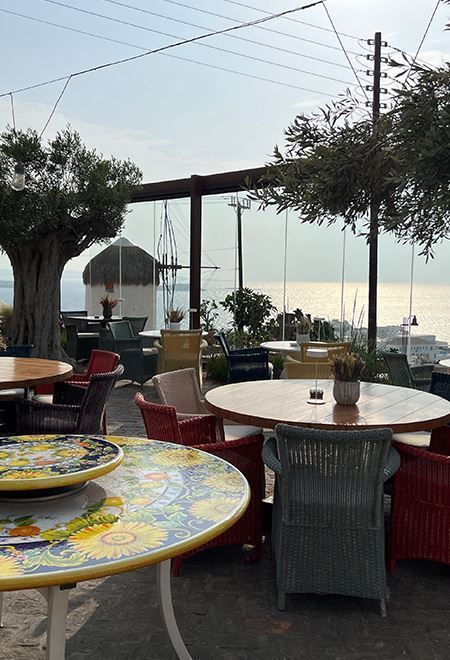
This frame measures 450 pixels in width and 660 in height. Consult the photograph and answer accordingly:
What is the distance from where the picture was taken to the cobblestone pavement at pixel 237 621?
238 cm

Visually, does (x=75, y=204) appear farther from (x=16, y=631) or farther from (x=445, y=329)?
(x=16, y=631)

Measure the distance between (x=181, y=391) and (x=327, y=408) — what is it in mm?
1106

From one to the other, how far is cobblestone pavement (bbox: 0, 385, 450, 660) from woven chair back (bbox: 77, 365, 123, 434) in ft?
3.91

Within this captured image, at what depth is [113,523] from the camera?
1479 mm

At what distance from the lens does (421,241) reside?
439cm

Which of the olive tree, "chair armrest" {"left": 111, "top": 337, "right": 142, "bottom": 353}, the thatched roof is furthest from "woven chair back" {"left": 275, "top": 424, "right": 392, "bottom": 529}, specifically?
the thatched roof

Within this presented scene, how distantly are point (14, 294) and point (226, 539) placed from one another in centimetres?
796

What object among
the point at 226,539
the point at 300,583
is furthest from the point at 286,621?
the point at 226,539

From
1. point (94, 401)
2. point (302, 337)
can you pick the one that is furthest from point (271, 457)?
point (302, 337)

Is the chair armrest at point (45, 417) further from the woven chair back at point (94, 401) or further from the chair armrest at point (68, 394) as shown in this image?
the chair armrest at point (68, 394)

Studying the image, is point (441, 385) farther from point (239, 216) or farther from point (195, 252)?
point (239, 216)

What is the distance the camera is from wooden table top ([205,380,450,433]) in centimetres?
304

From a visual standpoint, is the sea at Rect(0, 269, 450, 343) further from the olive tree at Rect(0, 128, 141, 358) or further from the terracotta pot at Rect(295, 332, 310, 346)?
the terracotta pot at Rect(295, 332, 310, 346)

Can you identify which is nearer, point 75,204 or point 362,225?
point 362,225
